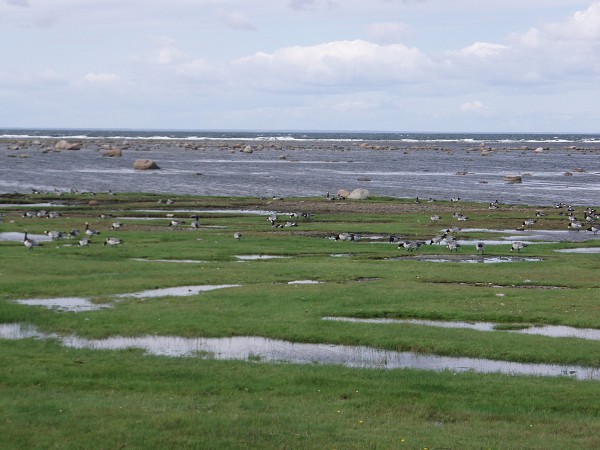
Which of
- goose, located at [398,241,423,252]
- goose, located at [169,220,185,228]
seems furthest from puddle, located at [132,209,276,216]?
goose, located at [398,241,423,252]

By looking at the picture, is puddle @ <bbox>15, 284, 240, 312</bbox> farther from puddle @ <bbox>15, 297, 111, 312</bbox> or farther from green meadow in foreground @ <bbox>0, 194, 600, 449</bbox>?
green meadow in foreground @ <bbox>0, 194, 600, 449</bbox>

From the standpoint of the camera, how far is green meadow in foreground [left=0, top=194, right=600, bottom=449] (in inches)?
657

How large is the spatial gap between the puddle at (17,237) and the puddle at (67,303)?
56.1 ft

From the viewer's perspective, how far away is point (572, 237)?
54.1 metres

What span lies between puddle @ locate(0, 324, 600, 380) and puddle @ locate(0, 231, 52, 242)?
2236 centimetres

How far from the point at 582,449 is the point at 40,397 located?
10.6 m

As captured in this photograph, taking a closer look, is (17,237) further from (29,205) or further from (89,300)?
(29,205)

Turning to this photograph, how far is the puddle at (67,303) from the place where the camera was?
2997 centimetres

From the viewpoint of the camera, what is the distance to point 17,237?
50000 millimetres

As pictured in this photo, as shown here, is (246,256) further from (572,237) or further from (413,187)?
(413,187)

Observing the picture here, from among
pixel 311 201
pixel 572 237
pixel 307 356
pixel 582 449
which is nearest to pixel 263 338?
pixel 307 356

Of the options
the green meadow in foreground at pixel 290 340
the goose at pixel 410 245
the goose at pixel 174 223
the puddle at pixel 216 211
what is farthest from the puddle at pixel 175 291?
the puddle at pixel 216 211

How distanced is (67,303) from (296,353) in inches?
400

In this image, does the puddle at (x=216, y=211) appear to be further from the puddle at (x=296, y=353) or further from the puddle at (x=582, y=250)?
the puddle at (x=296, y=353)
